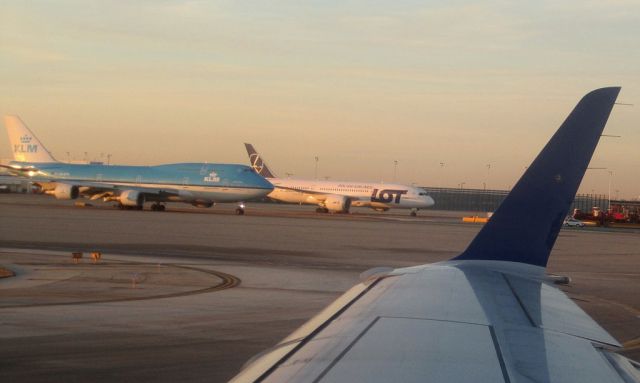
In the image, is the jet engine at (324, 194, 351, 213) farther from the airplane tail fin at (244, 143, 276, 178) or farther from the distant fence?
the distant fence

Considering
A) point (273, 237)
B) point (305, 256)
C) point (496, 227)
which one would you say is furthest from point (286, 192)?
point (496, 227)

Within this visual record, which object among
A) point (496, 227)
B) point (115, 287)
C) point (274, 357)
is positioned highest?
point (496, 227)

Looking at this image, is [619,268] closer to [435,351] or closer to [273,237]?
[273,237]

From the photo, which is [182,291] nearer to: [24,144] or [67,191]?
[67,191]

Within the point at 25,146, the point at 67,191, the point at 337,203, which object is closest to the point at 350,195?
the point at 337,203

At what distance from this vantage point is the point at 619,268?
25641 millimetres

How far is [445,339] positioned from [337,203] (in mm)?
62132

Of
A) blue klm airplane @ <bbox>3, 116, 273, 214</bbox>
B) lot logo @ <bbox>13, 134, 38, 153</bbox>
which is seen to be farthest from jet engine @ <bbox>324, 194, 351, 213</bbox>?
lot logo @ <bbox>13, 134, 38, 153</bbox>

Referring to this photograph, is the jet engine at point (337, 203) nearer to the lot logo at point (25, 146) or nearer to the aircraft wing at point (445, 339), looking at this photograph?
the lot logo at point (25, 146)

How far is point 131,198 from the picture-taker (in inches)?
2119

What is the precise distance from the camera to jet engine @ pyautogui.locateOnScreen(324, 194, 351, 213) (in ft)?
214

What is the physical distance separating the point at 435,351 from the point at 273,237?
1210 inches

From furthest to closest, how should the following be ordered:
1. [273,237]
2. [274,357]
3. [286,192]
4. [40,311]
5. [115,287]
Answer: [286,192] < [273,237] < [115,287] < [40,311] < [274,357]

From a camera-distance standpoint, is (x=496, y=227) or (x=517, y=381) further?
(x=496, y=227)
